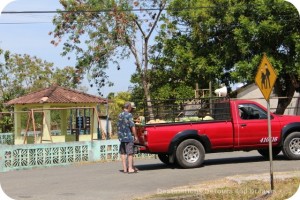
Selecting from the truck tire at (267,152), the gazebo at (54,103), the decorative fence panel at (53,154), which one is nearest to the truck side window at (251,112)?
the truck tire at (267,152)

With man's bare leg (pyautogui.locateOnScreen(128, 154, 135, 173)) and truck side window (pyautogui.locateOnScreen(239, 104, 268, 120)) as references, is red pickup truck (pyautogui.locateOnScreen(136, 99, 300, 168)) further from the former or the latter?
man's bare leg (pyautogui.locateOnScreen(128, 154, 135, 173))

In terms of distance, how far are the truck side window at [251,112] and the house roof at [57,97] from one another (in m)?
11.3

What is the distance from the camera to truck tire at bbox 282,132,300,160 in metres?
14.0

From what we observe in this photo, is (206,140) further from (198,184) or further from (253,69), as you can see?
(253,69)

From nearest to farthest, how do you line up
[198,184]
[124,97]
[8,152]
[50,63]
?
[198,184] < [8,152] < [124,97] < [50,63]

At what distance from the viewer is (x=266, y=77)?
32.7 ft

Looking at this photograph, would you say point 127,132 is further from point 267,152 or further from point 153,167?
point 267,152

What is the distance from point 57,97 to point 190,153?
39.1ft

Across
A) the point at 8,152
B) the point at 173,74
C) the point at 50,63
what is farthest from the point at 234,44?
the point at 50,63

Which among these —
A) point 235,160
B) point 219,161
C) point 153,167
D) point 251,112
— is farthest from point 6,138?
point 251,112

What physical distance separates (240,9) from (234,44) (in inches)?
67.1

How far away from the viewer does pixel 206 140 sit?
13.6 m

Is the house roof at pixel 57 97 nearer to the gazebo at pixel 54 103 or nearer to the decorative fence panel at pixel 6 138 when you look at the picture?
the gazebo at pixel 54 103

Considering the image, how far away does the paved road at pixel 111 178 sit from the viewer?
1053 cm
